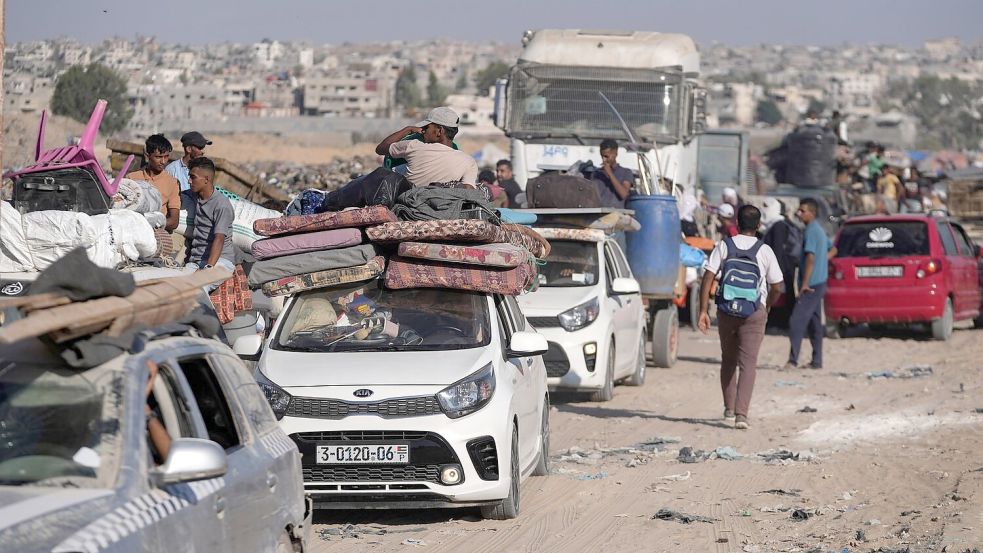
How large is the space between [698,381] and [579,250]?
279cm

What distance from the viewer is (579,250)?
15695 millimetres

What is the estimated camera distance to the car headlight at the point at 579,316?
582 inches

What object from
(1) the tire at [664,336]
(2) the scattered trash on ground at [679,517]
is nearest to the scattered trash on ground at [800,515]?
(2) the scattered trash on ground at [679,517]

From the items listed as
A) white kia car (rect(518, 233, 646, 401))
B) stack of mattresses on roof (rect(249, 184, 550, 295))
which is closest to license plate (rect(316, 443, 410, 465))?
stack of mattresses on roof (rect(249, 184, 550, 295))

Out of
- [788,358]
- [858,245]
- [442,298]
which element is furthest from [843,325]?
[442,298]

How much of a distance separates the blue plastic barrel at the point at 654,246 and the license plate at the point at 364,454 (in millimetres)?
9494

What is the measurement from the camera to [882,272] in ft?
70.9

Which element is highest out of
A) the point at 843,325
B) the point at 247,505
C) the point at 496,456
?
the point at 247,505

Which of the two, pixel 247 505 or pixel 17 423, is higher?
pixel 17 423

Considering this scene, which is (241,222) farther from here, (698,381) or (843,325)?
(843,325)

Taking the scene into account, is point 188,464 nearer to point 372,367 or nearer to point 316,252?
point 372,367

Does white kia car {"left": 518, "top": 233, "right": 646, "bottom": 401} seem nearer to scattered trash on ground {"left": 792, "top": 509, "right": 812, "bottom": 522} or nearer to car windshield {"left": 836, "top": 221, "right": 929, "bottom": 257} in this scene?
scattered trash on ground {"left": 792, "top": 509, "right": 812, "bottom": 522}

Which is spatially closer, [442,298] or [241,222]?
[442,298]

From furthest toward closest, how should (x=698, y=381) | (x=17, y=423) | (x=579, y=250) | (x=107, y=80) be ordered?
(x=107, y=80), (x=698, y=381), (x=579, y=250), (x=17, y=423)
